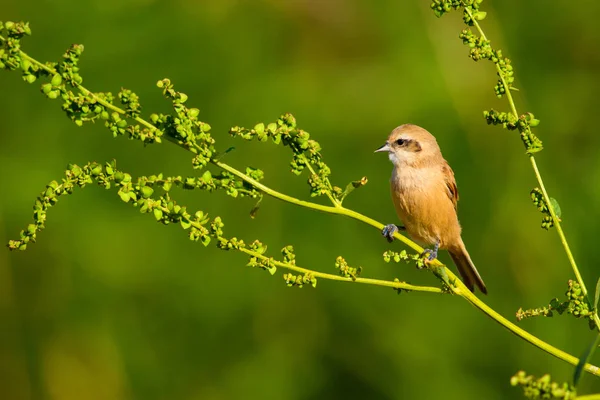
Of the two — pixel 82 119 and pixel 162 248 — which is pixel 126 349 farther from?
pixel 82 119

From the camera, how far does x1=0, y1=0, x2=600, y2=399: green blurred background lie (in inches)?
203

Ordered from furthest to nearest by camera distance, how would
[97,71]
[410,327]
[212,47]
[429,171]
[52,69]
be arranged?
[212,47]
[97,71]
[410,327]
[429,171]
[52,69]

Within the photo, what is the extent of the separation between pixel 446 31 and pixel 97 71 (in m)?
2.37

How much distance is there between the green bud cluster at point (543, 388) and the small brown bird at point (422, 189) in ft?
8.47

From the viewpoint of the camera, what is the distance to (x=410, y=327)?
5.20 metres

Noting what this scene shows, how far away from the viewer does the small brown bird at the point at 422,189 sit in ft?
14.3

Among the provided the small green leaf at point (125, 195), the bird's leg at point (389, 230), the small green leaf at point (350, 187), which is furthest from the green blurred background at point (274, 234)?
the small green leaf at point (125, 195)

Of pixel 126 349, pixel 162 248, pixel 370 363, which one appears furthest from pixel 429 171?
pixel 126 349

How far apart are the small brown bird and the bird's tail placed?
12cm

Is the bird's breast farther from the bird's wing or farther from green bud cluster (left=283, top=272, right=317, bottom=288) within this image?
green bud cluster (left=283, top=272, right=317, bottom=288)

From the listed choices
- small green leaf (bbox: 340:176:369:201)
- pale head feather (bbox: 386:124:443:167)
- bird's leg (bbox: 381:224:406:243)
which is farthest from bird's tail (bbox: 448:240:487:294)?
small green leaf (bbox: 340:176:369:201)

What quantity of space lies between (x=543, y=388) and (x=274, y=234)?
12.2 ft

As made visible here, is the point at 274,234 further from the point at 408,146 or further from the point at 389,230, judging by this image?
the point at 389,230

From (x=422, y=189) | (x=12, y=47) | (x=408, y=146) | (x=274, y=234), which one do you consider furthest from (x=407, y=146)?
(x=12, y=47)
